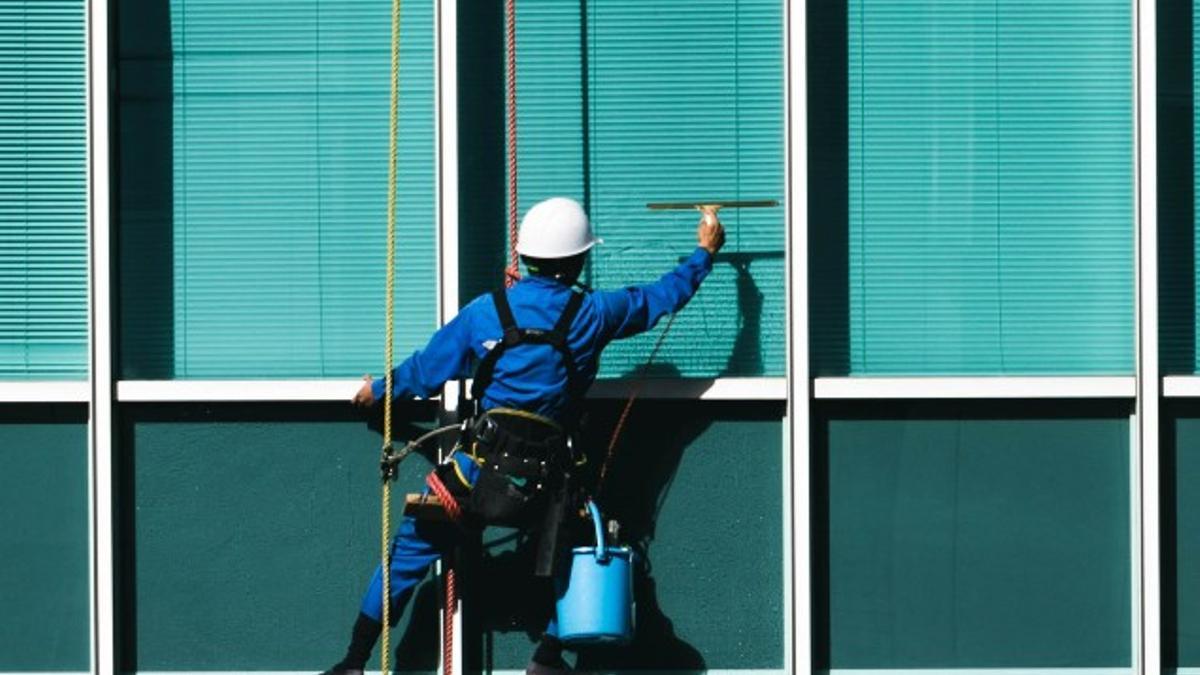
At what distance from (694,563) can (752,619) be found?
282mm

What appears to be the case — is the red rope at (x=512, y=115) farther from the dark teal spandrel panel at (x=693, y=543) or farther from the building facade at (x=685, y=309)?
the dark teal spandrel panel at (x=693, y=543)

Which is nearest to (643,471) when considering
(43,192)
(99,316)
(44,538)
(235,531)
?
(235,531)

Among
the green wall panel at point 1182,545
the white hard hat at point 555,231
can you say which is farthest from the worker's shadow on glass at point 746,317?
the green wall panel at point 1182,545

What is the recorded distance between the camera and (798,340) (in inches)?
334

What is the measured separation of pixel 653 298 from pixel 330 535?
1.41 m

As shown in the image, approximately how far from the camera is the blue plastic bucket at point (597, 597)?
8.09m

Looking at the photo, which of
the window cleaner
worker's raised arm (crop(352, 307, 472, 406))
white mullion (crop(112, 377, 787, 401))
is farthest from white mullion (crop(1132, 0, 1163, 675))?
worker's raised arm (crop(352, 307, 472, 406))

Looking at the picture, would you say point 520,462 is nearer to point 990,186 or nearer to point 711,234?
point 711,234

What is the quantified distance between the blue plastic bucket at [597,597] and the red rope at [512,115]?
0.99 meters

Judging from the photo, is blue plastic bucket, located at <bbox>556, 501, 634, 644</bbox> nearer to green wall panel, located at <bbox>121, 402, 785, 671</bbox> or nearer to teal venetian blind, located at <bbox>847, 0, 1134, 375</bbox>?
green wall panel, located at <bbox>121, 402, 785, 671</bbox>

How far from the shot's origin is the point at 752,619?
339 inches

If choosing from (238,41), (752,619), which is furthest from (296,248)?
(752,619)

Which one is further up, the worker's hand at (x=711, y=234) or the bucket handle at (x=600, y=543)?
the worker's hand at (x=711, y=234)

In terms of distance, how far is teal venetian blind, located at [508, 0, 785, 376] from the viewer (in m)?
8.58
